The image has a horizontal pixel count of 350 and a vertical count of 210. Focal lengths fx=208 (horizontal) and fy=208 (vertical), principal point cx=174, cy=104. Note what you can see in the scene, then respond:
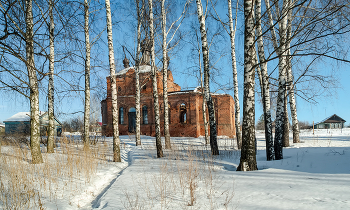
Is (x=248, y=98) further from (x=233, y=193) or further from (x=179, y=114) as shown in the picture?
(x=179, y=114)

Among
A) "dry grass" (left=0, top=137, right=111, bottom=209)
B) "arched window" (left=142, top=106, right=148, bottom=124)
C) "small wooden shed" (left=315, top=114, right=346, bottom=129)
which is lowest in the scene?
"small wooden shed" (left=315, top=114, right=346, bottom=129)

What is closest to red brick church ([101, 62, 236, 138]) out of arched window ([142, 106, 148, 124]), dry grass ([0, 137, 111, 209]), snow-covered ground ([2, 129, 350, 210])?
arched window ([142, 106, 148, 124])

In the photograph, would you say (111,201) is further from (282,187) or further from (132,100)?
(132,100)

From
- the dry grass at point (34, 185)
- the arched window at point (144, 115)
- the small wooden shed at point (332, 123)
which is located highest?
the arched window at point (144, 115)

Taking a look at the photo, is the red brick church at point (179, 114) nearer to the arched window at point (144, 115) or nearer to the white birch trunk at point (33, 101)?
the arched window at point (144, 115)

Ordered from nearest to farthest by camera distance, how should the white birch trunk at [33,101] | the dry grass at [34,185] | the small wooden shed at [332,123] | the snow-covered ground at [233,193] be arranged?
the snow-covered ground at [233,193] → the dry grass at [34,185] → the white birch trunk at [33,101] → the small wooden shed at [332,123]

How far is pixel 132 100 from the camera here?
86.4ft

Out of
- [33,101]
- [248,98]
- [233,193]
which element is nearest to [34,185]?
[33,101]

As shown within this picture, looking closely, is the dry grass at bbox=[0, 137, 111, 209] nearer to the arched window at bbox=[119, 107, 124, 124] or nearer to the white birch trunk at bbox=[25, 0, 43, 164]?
the white birch trunk at bbox=[25, 0, 43, 164]

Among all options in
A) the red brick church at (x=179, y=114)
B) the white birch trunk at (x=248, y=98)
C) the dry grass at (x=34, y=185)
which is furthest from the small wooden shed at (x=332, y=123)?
the dry grass at (x=34, y=185)

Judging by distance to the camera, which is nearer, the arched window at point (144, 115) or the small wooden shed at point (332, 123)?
the arched window at point (144, 115)

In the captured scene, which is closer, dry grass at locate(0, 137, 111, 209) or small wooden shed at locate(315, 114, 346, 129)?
dry grass at locate(0, 137, 111, 209)

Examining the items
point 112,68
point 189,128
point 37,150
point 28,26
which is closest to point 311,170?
point 112,68

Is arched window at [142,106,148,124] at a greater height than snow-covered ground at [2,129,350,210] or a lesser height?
greater
